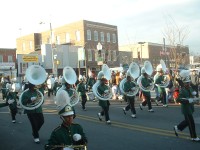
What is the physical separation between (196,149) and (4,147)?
5.20m

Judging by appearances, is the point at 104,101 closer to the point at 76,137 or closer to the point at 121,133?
the point at 121,133

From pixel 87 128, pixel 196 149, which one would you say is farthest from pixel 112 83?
pixel 196 149

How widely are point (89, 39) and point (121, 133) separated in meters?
42.5

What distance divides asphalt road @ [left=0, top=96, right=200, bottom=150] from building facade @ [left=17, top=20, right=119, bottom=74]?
35.0 metres

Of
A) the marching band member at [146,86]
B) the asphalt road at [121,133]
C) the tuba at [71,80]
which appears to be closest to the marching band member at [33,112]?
the asphalt road at [121,133]

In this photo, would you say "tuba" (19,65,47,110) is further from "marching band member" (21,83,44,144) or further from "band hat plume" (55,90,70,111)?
"band hat plume" (55,90,70,111)

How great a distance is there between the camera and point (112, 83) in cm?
2280

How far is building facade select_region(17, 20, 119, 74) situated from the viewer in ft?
167

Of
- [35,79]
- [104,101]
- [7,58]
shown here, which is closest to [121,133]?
[104,101]

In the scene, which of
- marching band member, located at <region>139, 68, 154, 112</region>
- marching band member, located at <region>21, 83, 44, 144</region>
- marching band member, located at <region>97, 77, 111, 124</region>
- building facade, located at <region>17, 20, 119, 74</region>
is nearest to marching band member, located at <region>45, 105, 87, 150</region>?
marching band member, located at <region>21, 83, 44, 144</region>

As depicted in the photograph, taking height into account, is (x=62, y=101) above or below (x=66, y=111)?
above

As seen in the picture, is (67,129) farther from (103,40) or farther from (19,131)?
(103,40)

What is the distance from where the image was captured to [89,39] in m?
51.8

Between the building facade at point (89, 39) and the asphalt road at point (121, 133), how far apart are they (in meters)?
35.0
